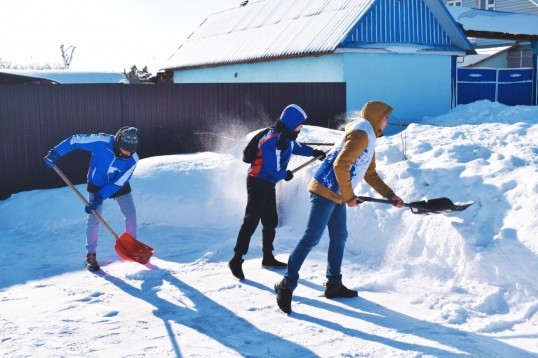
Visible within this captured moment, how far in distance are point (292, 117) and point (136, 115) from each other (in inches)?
256

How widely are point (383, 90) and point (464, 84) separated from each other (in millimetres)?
3356

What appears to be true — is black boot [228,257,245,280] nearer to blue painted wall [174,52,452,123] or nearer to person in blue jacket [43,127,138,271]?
person in blue jacket [43,127,138,271]

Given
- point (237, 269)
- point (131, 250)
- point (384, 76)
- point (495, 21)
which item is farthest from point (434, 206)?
point (495, 21)

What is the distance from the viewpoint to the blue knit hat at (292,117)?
5.22 meters

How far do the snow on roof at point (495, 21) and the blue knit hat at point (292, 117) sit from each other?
1737 centimetres

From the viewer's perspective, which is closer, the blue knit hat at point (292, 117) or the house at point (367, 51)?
the blue knit hat at point (292, 117)

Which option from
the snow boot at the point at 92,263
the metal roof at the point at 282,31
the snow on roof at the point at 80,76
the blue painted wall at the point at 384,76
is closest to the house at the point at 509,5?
the metal roof at the point at 282,31

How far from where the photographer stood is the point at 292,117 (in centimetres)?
523

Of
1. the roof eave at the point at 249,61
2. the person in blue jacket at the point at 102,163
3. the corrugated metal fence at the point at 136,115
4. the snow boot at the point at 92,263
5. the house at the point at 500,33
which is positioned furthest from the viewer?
the house at the point at 500,33

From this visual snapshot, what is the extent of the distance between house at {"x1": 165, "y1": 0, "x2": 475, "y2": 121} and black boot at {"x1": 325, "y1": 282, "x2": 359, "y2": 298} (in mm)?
10129

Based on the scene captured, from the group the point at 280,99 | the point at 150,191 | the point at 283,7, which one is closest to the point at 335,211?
the point at 150,191

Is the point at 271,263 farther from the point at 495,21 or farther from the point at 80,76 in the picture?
the point at 495,21

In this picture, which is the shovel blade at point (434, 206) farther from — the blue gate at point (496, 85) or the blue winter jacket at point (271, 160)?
the blue gate at point (496, 85)

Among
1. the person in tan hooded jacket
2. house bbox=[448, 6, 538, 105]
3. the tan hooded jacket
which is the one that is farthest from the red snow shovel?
house bbox=[448, 6, 538, 105]
